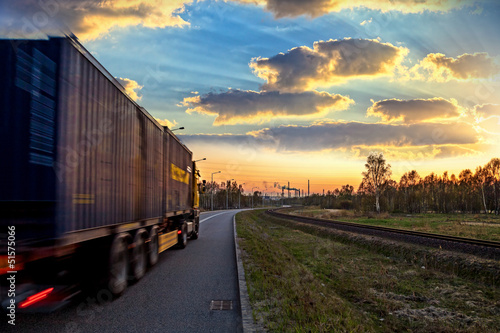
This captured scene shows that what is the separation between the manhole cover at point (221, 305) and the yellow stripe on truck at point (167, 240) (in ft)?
14.1

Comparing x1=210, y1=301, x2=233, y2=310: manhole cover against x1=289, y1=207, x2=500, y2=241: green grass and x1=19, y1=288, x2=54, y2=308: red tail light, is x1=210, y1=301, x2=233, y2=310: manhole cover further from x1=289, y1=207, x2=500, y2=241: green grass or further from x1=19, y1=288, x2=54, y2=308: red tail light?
x1=289, y1=207, x2=500, y2=241: green grass

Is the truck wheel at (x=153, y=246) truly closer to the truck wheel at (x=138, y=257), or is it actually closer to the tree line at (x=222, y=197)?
the truck wheel at (x=138, y=257)

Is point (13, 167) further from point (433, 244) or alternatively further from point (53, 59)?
point (433, 244)

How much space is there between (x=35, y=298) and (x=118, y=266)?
2.03 meters

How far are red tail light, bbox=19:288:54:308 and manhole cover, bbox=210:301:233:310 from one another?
2640 millimetres

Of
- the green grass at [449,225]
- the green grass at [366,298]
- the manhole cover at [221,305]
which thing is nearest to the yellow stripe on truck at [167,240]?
the green grass at [366,298]

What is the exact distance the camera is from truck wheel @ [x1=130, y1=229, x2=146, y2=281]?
7383 mm

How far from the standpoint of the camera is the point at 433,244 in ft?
48.4

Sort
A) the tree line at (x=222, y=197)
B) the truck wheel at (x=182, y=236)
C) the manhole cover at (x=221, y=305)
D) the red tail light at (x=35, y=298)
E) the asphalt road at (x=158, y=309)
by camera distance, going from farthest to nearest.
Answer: the tree line at (x=222, y=197)
the truck wheel at (x=182, y=236)
the manhole cover at (x=221, y=305)
the asphalt road at (x=158, y=309)
the red tail light at (x=35, y=298)

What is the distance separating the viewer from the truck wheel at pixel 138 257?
738cm

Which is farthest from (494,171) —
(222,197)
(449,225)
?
(222,197)

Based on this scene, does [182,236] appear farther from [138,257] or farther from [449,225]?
[449,225]

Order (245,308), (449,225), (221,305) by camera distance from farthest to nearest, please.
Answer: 1. (449,225)
2. (221,305)
3. (245,308)

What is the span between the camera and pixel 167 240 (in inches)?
422
